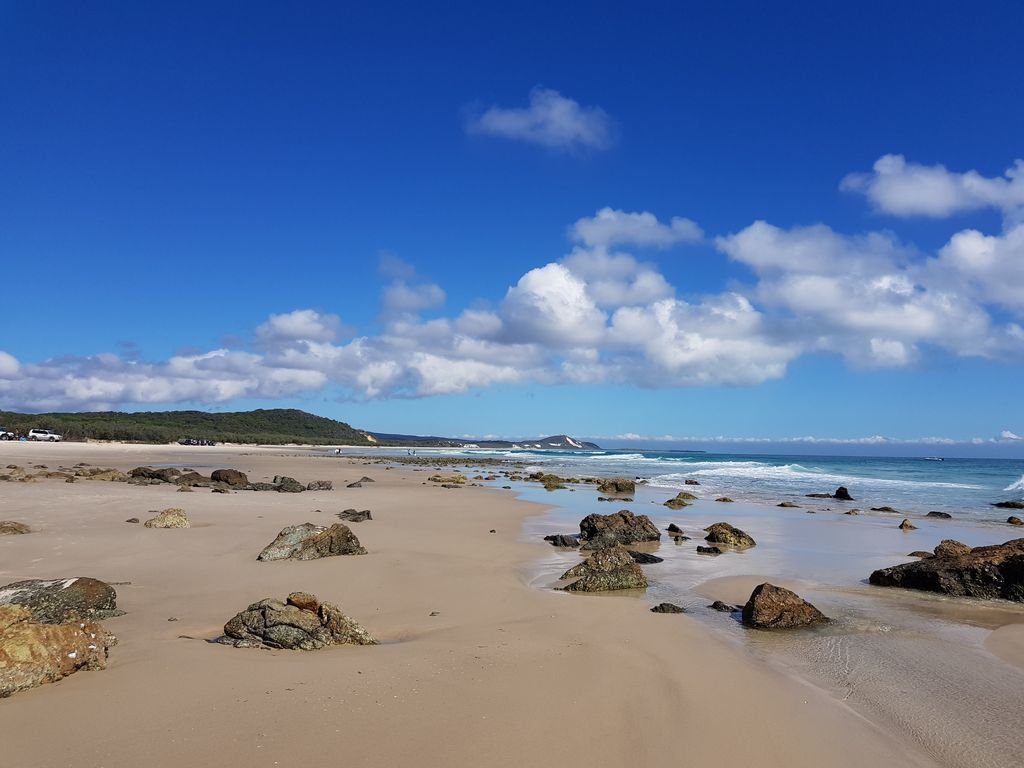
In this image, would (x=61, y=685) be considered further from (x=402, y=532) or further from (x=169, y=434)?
(x=169, y=434)

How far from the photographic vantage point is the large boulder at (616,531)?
14.0 m

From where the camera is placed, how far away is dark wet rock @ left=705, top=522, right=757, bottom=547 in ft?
47.7

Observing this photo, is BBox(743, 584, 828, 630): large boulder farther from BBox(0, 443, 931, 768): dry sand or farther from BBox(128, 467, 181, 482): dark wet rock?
BBox(128, 467, 181, 482): dark wet rock

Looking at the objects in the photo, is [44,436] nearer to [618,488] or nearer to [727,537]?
[618,488]

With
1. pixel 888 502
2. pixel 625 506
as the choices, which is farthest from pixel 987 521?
pixel 625 506

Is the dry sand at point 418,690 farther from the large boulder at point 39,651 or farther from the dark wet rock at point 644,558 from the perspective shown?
the dark wet rock at point 644,558

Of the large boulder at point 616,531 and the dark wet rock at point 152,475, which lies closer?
the large boulder at point 616,531

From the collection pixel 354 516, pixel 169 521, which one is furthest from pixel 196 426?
pixel 169 521

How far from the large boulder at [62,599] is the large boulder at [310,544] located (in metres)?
3.52

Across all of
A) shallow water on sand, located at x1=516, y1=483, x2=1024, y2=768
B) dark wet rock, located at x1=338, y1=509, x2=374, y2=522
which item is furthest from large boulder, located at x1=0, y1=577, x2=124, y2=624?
dark wet rock, located at x1=338, y1=509, x2=374, y2=522

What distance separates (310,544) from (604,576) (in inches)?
207

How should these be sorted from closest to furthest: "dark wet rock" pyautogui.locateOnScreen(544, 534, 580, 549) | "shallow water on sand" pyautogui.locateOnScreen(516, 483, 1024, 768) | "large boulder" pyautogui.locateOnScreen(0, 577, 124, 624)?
1. "shallow water on sand" pyautogui.locateOnScreen(516, 483, 1024, 768)
2. "large boulder" pyautogui.locateOnScreen(0, 577, 124, 624)
3. "dark wet rock" pyautogui.locateOnScreen(544, 534, 580, 549)

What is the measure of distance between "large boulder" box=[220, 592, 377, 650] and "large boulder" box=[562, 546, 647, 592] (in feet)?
13.3

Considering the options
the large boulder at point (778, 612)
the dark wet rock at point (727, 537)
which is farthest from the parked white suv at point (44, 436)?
the large boulder at point (778, 612)
